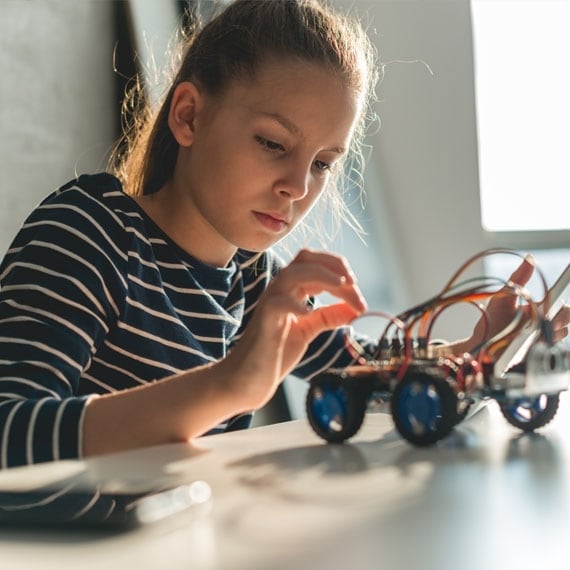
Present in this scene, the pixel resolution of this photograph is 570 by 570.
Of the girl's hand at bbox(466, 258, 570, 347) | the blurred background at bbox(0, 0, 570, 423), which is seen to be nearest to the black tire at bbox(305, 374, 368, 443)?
the girl's hand at bbox(466, 258, 570, 347)

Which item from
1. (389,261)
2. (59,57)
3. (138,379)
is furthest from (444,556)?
(389,261)

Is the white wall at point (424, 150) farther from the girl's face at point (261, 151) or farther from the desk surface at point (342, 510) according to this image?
the desk surface at point (342, 510)

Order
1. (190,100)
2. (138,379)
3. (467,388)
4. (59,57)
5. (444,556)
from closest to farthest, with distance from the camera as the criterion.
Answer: (444,556) → (467,388) → (138,379) → (190,100) → (59,57)

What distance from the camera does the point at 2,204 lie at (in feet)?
5.93

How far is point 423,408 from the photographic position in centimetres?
67

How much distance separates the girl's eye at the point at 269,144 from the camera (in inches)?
40.8

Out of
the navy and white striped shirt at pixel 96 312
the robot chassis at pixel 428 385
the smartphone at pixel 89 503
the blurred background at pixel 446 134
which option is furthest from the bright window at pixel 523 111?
the smartphone at pixel 89 503

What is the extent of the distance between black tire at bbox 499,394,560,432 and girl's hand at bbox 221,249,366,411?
0.15 m

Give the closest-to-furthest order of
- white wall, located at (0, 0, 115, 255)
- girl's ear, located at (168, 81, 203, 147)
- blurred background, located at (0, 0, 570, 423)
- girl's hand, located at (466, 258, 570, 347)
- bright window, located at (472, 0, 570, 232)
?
girl's hand, located at (466, 258, 570, 347) → girl's ear, located at (168, 81, 203, 147) → white wall, located at (0, 0, 115, 255) → blurred background, located at (0, 0, 570, 423) → bright window, located at (472, 0, 570, 232)

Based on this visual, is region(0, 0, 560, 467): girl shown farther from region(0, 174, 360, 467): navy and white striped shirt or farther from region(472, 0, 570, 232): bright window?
region(472, 0, 570, 232): bright window

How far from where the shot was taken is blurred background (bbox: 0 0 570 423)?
220cm

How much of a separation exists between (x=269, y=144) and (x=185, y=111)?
0.17 meters

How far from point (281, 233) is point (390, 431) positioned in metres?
0.39

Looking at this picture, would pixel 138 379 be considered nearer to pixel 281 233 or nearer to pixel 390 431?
pixel 281 233
